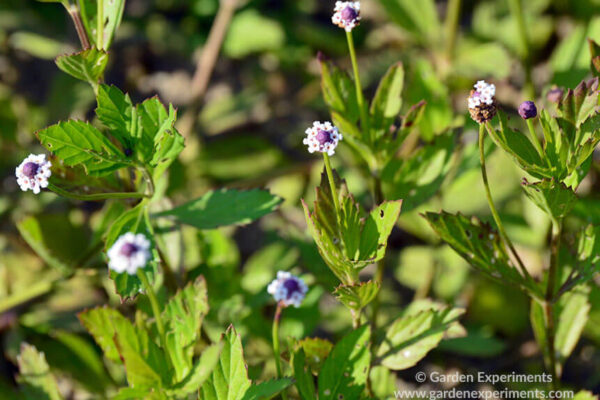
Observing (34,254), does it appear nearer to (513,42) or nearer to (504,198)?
(504,198)

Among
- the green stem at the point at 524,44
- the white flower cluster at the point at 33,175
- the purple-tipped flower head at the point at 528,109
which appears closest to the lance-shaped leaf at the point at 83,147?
the white flower cluster at the point at 33,175

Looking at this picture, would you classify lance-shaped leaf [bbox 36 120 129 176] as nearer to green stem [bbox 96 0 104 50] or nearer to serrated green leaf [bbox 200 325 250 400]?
green stem [bbox 96 0 104 50]

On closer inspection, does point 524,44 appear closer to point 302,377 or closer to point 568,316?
point 568,316

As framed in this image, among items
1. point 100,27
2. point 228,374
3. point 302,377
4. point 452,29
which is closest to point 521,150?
point 302,377

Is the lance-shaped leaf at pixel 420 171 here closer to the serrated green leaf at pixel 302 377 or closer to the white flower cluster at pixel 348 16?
the white flower cluster at pixel 348 16

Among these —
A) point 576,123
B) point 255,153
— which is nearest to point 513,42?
point 255,153

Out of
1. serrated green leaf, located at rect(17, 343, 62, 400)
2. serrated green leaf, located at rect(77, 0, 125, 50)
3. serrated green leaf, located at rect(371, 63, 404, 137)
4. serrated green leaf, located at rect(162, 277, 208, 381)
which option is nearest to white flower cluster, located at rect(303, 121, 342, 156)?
serrated green leaf, located at rect(371, 63, 404, 137)
